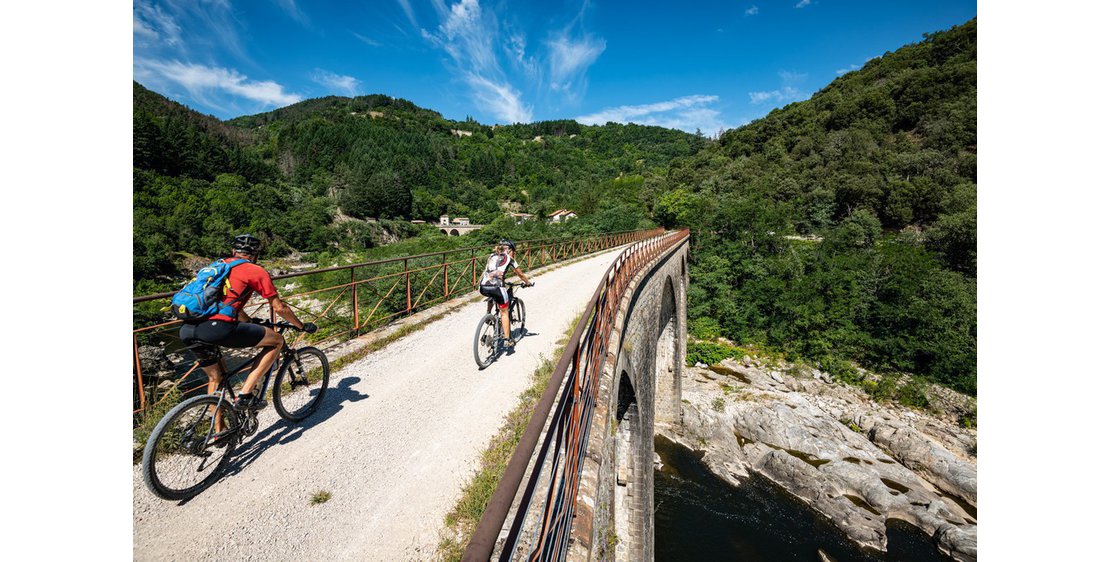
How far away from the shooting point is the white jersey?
5234mm

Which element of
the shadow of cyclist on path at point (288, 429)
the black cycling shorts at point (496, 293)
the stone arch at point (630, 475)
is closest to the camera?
the shadow of cyclist on path at point (288, 429)

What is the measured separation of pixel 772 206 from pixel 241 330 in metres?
34.8

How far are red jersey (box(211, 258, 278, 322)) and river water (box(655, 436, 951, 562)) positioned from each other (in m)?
13.5

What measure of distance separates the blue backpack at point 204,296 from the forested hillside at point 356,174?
18.0 metres

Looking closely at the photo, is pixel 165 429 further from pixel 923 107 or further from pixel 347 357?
pixel 923 107

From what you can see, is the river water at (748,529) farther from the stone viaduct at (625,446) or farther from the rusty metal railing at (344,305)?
the rusty metal railing at (344,305)

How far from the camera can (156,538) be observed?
2252 millimetres

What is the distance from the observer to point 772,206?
30578 millimetres

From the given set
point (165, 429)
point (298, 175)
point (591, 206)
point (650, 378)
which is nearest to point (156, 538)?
point (165, 429)

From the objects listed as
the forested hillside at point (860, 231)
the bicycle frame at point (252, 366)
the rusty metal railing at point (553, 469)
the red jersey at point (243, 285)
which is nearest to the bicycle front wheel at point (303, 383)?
the bicycle frame at point (252, 366)

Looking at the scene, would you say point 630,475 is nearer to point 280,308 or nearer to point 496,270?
point 496,270

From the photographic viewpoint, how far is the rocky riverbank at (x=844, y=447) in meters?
11.7

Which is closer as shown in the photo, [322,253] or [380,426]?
[380,426]
